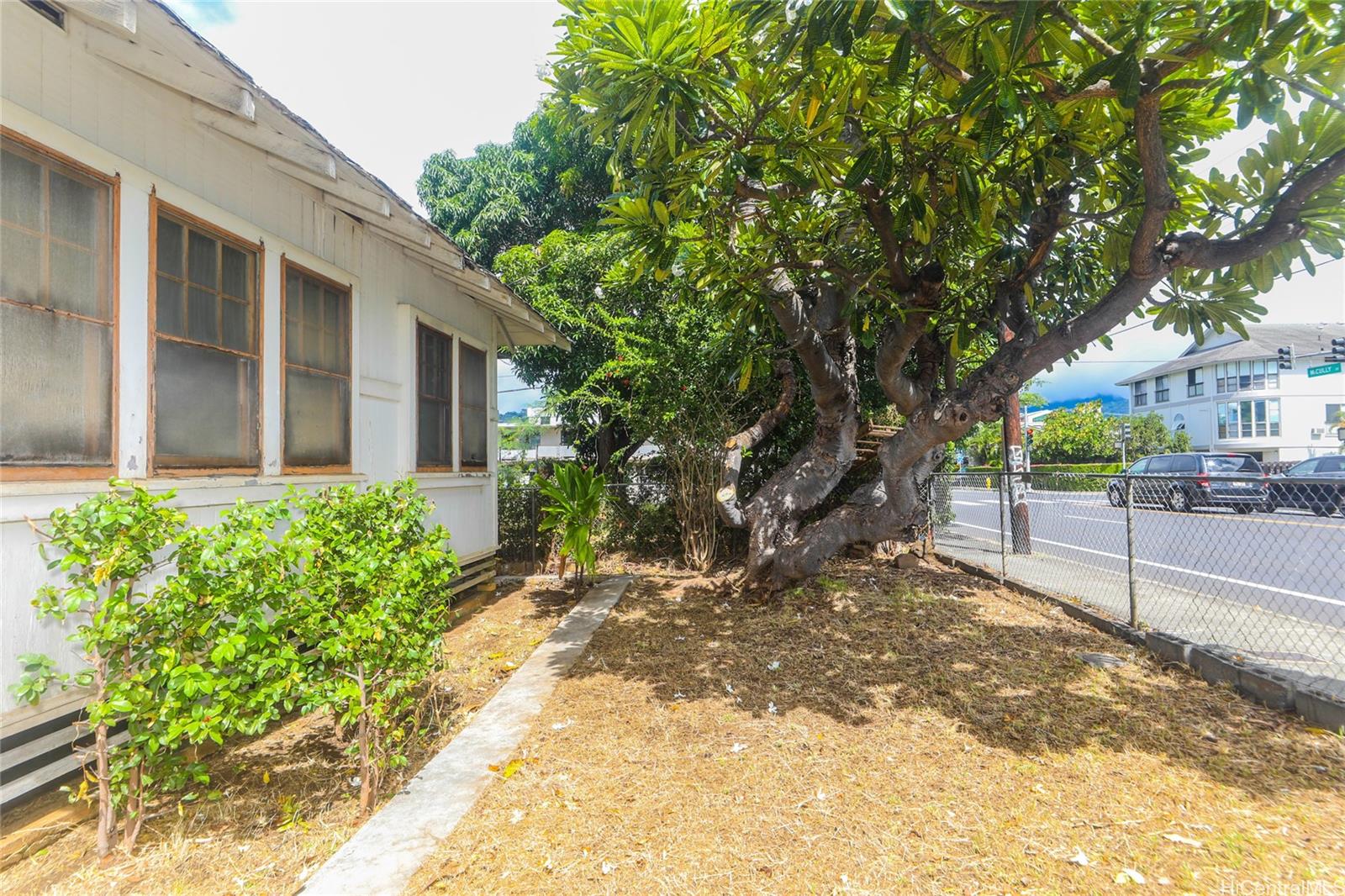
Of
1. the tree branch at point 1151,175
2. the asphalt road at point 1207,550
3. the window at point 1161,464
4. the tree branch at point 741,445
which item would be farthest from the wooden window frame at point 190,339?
the window at point 1161,464

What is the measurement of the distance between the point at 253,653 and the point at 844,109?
14.7 ft

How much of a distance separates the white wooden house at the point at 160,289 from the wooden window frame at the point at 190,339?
1 cm

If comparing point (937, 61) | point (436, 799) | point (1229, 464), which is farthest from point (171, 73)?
point (1229, 464)

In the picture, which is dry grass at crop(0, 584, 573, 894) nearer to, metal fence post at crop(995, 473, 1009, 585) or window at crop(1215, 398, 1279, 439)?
metal fence post at crop(995, 473, 1009, 585)

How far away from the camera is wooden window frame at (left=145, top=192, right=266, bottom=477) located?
3.02 meters

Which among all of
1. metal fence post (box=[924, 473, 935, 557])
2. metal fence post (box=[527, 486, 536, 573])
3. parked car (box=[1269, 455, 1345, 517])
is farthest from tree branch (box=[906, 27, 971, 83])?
metal fence post (box=[527, 486, 536, 573])

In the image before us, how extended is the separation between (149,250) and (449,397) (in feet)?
11.4

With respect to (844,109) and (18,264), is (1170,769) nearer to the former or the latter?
(844,109)

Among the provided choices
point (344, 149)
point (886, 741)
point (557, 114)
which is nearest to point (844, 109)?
point (557, 114)

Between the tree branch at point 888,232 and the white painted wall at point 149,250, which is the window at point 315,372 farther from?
the tree branch at point 888,232

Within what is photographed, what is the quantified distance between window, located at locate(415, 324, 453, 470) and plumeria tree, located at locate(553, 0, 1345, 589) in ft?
8.71

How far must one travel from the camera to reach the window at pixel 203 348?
10.2 feet

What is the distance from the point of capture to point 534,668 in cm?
446

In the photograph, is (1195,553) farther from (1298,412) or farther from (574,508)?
(1298,412)
